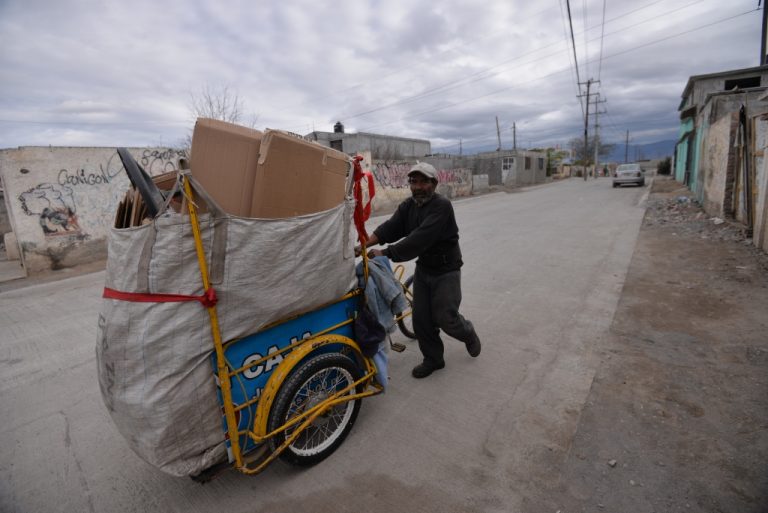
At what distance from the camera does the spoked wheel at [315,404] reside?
2.10 m

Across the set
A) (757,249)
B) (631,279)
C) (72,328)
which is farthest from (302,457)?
(757,249)

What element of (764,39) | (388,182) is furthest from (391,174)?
(764,39)

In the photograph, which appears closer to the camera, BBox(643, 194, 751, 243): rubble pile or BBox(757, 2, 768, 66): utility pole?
BBox(643, 194, 751, 243): rubble pile

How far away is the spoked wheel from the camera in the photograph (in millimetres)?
2100

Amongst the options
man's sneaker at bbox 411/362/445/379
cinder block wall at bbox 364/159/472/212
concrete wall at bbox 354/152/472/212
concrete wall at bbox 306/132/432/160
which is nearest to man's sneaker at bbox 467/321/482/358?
man's sneaker at bbox 411/362/445/379

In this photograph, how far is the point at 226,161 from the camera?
1872 millimetres

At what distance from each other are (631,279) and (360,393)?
4770 mm

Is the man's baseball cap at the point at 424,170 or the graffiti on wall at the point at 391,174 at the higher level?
the graffiti on wall at the point at 391,174

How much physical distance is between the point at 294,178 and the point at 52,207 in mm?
9391

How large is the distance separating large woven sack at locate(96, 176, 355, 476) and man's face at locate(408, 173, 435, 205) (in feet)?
3.80

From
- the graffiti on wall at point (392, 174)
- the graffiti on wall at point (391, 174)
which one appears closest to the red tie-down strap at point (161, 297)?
the graffiti on wall at point (392, 174)

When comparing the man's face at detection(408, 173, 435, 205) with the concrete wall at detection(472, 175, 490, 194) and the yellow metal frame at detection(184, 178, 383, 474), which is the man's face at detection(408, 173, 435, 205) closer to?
the yellow metal frame at detection(184, 178, 383, 474)

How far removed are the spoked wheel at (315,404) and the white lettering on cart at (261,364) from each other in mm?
135

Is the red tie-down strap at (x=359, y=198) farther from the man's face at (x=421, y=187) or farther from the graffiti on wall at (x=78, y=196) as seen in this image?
the graffiti on wall at (x=78, y=196)
